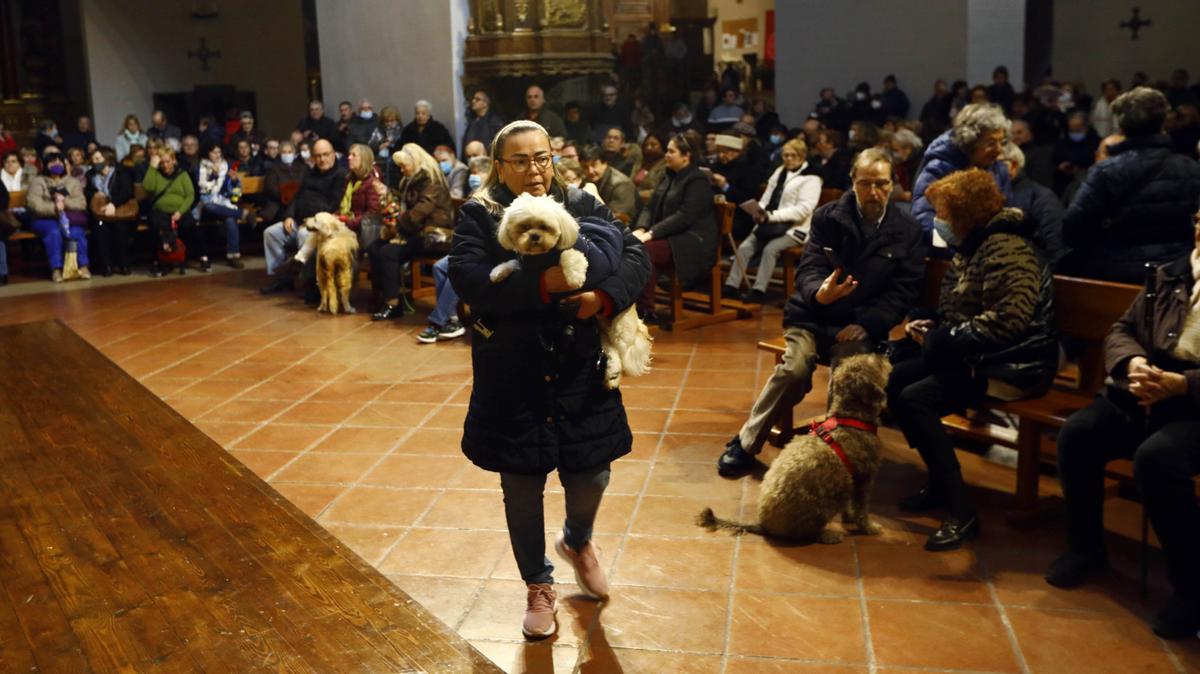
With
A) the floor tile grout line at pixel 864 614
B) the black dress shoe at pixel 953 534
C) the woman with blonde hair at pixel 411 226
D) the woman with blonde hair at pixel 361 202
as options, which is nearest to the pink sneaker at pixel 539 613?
the floor tile grout line at pixel 864 614

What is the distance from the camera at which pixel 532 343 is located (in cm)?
312

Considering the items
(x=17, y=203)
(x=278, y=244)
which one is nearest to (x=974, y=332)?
(x=278, y=244)

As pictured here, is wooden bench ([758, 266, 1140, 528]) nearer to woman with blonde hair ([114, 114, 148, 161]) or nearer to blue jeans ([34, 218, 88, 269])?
blue jeans ([34, 218, 88, 269])

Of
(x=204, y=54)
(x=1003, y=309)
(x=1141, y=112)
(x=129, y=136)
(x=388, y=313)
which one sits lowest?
(x=388, y=313)

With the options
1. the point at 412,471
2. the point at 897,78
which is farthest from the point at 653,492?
the point at 897,78

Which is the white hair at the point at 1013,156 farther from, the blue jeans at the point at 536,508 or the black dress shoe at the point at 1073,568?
the blue jeans at the point at 536,508

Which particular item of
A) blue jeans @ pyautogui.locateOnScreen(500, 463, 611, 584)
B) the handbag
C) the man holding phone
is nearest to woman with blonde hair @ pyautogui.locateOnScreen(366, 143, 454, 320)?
the handbag

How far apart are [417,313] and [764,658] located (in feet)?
18.9

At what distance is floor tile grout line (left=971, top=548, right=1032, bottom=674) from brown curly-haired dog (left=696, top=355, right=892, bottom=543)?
0.40 meters

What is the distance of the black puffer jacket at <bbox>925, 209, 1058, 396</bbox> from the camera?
4012 millimetres

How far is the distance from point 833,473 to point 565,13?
8.17m

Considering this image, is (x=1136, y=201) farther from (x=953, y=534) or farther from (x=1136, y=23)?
(x=1136, y=23)

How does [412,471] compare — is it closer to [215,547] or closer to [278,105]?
[215,547]

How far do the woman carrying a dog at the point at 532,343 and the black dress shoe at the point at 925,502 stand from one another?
61.0 inches
